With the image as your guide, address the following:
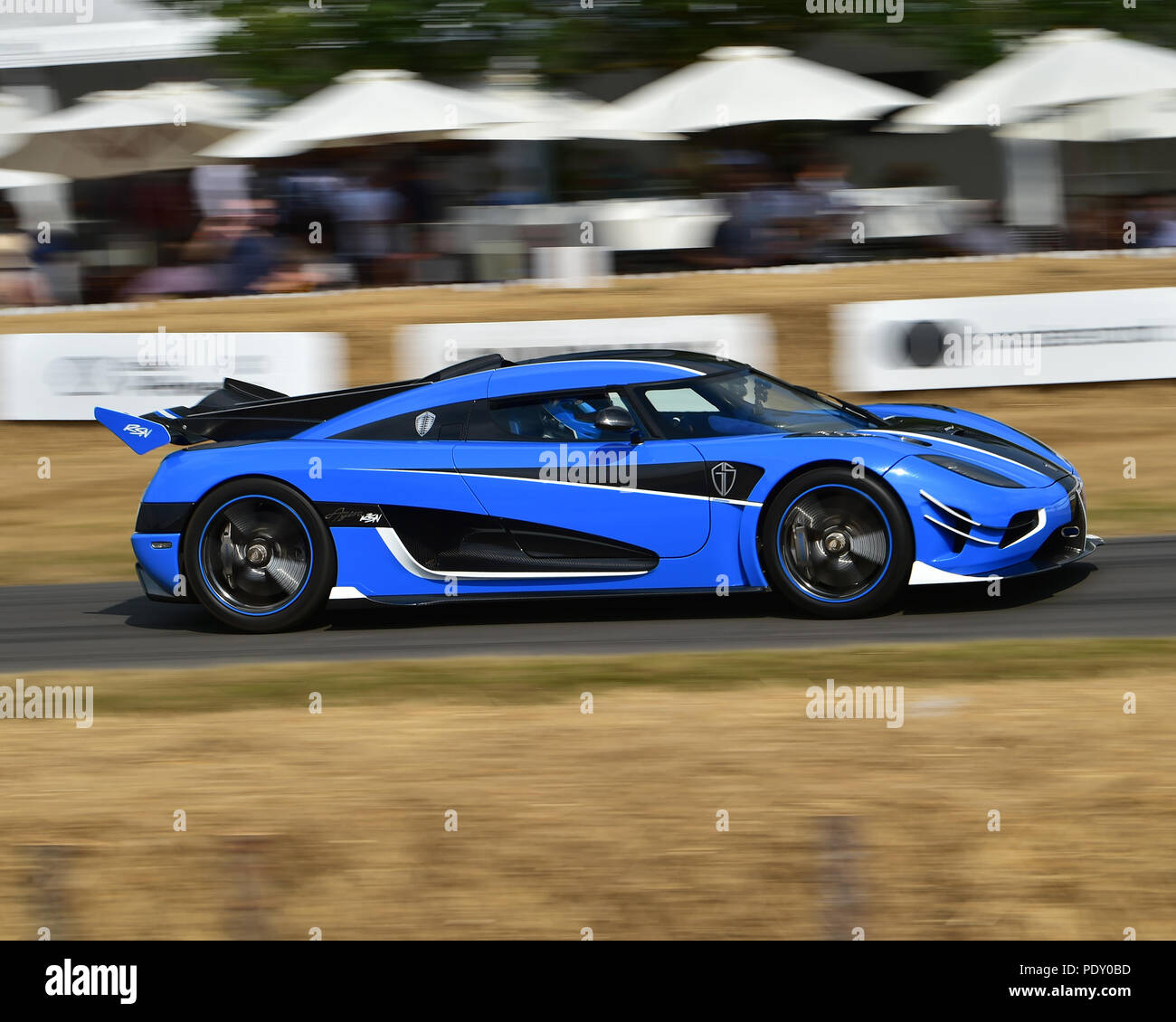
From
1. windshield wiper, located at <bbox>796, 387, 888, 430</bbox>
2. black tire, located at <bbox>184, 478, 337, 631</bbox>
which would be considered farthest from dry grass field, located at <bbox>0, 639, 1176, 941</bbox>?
windshield wiper, located at <bbox>796, 387, 888, 430</bbox>

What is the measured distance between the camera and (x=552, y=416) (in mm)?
7305

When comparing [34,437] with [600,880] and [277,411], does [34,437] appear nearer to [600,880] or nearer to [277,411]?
[277,411]

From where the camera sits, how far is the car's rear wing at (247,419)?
25.1 feet

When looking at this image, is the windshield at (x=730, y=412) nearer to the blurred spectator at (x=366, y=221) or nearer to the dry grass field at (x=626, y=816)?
the dry grass field at (x=626, y=816)

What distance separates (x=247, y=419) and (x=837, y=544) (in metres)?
3.27

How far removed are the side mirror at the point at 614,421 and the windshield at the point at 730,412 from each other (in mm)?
183

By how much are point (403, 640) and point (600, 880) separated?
10.1ft

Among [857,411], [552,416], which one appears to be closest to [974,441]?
[857,411]

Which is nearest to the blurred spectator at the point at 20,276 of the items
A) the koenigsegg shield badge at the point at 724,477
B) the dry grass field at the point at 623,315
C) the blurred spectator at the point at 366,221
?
the dry grass field at the point at 623,315

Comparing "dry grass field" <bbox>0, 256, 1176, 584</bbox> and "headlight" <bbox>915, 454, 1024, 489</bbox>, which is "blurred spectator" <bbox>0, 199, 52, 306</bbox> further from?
"headlight" <bbox>915, 454, 1024, 489</bbox>

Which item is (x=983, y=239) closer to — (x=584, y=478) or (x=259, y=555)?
(x=584, y=478)

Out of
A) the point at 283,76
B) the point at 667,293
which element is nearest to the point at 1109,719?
the point at 667,293

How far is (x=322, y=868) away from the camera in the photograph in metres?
4.74

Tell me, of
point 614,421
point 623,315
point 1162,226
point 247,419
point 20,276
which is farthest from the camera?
point 20,276
